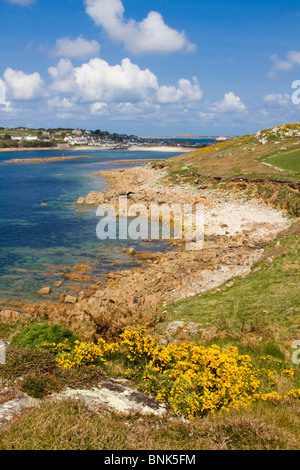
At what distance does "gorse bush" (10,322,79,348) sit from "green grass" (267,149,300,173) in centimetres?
3571

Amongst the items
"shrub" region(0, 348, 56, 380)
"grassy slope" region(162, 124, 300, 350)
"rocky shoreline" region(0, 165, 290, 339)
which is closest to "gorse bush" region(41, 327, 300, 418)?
"shrub" region(0, 348, 56, 380)

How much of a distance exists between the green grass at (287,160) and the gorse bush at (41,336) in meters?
35.7

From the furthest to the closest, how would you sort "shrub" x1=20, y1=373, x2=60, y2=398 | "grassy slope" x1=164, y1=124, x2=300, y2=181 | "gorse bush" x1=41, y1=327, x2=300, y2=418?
"grassy slope" x1=164, y1=124, x2=300, y2=181 → "gorse bush" x1=41, y1=327, x2=300, y2=418 → "shrub" x1=20, y1=373, x2=60, y2=398

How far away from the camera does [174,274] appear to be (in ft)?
66.3

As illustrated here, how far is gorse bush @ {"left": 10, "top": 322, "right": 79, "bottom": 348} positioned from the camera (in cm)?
916

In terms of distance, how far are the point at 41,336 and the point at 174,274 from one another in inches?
462

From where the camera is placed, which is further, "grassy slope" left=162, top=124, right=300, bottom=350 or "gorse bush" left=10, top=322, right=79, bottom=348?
"grassy slope" left=162, top=124, right=300, bottom=350

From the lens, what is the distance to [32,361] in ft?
23.3

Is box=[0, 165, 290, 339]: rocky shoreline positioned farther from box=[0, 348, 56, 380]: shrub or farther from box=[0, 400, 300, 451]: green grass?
box=[0, 400, 300, 451]: green grass

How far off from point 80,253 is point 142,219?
40.2 ft

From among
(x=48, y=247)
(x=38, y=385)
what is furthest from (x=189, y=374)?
(x=48, y=247)

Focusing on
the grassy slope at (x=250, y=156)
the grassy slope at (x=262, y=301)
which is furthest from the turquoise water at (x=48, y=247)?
the grassy slope at (x=250, y=156)

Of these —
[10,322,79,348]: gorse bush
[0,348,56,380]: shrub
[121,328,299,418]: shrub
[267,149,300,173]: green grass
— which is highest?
[267,149,300,173]: green grass
